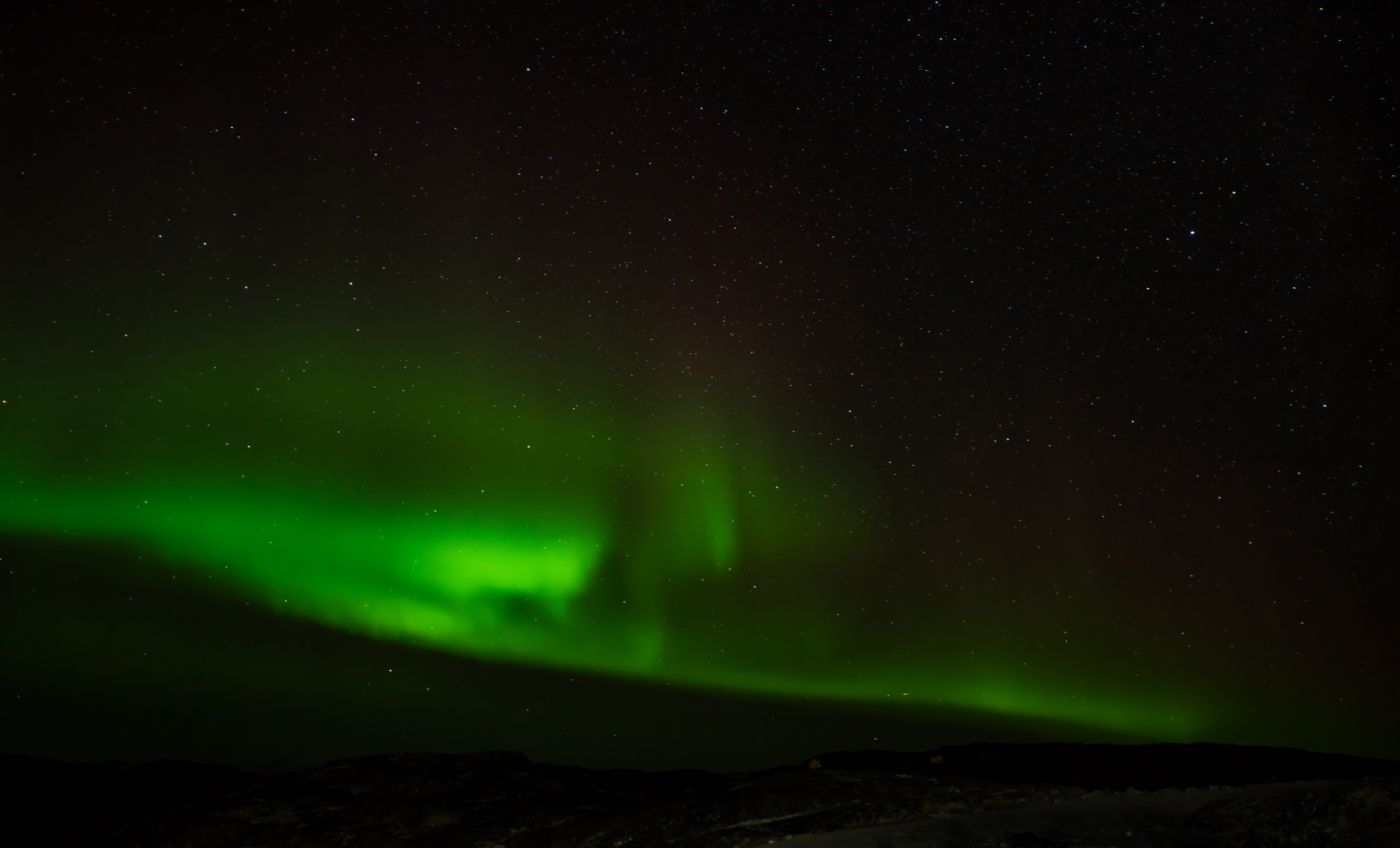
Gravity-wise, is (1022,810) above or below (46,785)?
above

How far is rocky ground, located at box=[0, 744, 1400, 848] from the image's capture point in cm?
692

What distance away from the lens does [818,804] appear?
347 inches

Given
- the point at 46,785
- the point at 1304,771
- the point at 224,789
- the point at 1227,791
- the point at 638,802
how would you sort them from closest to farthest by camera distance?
the point at 1227,791
the point at 638,802
the point at 1304,771
the point at 224,789
the point at 46,785

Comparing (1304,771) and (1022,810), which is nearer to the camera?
(1022,810)

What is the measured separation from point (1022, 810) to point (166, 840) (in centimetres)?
1264

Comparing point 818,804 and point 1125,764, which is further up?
point 818,804

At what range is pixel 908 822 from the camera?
25.9 ft

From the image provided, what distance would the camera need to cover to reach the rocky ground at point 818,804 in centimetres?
692

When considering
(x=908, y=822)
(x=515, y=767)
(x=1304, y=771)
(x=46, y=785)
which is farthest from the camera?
(x=46, y=785)

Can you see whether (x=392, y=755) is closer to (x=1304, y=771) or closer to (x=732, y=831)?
(x=732, y=831)

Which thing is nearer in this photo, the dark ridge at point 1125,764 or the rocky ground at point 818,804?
the rocky ground at point 818,804

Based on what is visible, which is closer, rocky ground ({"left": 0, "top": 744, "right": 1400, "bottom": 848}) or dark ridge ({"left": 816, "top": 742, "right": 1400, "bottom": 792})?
rocky ground ({"left": 0, "top": 744, "right": 1400, "bottom": 848})

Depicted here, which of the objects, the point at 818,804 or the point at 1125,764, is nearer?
the point at 818,804

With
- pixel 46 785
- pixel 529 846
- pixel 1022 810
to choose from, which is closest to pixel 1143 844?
pixel 1022 810
